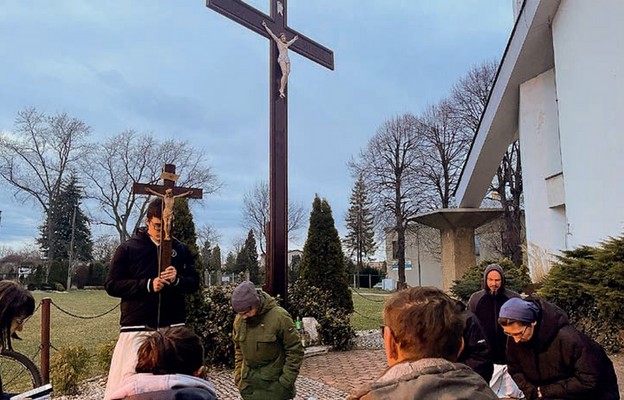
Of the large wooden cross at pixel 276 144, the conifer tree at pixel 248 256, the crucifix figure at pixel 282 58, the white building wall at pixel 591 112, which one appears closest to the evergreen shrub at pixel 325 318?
the large wooden cross at pixel 276 144

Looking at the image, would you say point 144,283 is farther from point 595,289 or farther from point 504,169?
point 504,169

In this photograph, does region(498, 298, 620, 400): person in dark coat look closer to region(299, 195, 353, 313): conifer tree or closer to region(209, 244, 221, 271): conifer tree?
region(299, 195, 353, 313): conifer tree

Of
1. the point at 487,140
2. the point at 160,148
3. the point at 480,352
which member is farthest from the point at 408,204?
the point at 480,352

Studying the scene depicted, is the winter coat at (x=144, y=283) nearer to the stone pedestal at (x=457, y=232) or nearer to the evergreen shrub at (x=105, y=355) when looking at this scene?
the evergreen shrub at (x=105, y=355)

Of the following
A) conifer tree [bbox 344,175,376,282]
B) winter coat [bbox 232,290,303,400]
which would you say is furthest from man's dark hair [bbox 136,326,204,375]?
conifer tree [bbox 344,175,376,282]

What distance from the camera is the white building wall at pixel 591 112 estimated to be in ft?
28.0

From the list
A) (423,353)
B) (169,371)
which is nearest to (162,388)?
(169,371)

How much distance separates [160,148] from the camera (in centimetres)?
3728

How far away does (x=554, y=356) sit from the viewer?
3.03 metres

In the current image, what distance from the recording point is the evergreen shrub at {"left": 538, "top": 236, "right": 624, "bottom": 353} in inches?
290

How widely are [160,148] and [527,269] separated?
29830 millimetres

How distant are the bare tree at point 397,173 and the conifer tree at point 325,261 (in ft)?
75.0

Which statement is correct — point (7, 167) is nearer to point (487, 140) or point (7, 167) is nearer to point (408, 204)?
point (408, 204)

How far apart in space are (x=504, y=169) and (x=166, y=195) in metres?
27.2
